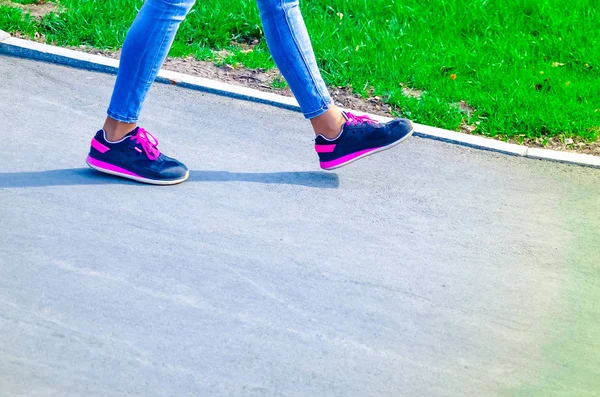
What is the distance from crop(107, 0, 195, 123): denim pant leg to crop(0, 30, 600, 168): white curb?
137 cm

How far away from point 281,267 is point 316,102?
959 millimetres

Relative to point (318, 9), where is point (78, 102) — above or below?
below

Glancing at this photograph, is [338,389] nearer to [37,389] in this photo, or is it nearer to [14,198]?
[37,389]

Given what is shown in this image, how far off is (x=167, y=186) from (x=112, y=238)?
0.58 meters

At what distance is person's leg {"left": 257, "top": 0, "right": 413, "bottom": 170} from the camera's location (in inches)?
174

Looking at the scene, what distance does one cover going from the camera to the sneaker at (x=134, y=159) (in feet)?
14.9

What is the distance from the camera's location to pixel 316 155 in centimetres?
513

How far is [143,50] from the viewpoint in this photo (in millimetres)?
4340

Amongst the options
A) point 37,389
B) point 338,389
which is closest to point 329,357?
point 338,389

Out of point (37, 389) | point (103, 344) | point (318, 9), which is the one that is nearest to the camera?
point (37, 389)

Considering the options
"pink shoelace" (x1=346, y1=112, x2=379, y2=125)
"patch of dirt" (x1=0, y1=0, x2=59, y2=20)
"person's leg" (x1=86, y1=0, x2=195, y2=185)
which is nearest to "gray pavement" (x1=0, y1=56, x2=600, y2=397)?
"person's leg" (x1=86, y1=0, x2=195, y2=185)

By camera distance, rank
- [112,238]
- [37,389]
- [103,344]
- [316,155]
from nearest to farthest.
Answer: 1. [37,389]
2. [103,344]
3. [112,238]
4. [316,155]

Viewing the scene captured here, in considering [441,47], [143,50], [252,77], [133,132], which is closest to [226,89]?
[252,77]

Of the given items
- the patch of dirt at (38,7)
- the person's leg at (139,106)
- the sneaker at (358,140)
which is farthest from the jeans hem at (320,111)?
the patch of dirt at (38,7)
